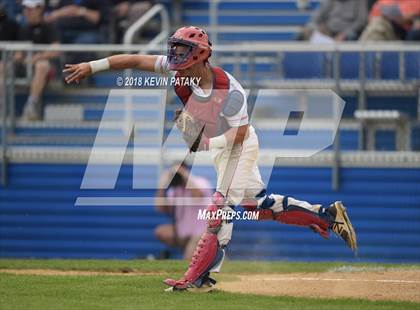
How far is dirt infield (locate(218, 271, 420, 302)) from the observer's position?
9.48 meters

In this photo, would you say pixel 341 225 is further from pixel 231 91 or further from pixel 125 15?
pixel 125 15

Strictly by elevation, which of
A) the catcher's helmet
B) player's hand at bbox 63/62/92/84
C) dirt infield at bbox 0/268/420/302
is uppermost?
the catcher's helmet

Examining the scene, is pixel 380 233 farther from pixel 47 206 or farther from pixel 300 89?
pixel 47 206

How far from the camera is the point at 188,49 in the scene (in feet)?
31.2

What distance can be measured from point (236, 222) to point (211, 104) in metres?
5.51

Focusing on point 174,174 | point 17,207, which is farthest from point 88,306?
point 17,207

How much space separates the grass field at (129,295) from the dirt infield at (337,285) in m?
0.25

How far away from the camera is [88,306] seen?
27.8ft

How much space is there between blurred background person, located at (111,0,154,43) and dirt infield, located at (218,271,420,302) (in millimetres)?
6748

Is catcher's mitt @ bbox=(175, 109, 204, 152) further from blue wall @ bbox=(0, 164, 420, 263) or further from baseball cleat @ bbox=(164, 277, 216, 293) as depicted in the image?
blue wall @ bbox=(0, 164, 420, 263)

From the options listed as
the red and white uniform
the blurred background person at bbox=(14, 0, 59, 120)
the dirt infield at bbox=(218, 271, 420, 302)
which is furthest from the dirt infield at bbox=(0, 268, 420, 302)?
the blurred background person at bbox=(14, 0, 59, 120)

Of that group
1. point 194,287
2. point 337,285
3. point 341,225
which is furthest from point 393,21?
point 194,287

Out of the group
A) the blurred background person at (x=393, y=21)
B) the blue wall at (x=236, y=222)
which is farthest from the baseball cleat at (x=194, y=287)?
the blurred background person at (x=393, y=21)
